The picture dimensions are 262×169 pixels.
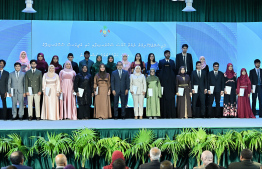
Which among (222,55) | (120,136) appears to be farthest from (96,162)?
(222,55)

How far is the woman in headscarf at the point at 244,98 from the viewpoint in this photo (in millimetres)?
9859

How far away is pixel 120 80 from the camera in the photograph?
9.56 meters

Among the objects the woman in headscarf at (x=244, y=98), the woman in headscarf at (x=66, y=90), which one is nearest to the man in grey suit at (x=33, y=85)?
the woman in headscarf at (x=66, y=90)

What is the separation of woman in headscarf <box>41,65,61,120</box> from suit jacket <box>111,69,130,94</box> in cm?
110

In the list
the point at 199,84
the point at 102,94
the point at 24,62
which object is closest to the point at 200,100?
the point at 199,84

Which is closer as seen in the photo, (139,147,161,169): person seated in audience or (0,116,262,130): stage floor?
(139,147,161,169): person seated in audience

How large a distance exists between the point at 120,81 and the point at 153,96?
75cm

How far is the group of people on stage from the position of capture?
934 centimetres

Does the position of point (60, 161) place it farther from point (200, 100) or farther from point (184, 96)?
point (200, 100)

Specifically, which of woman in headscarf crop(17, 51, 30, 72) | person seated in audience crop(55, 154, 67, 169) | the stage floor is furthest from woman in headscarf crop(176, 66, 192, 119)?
person seated in audience crop(55, 154, 67, 169)

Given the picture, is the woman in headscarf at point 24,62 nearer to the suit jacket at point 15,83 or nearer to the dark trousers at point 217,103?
the suit jacket at point 15,83

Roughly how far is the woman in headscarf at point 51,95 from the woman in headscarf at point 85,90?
0.40 metres

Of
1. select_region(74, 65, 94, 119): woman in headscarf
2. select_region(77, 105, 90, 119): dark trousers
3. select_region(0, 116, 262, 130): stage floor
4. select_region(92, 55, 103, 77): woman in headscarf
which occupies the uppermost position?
select_region(92, 55, 103, 77): woman in headscarf

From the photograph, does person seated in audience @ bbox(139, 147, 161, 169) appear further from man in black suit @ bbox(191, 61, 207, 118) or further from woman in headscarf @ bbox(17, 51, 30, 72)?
woman in headscarf @ bbox(17, 51, 30, 72)
